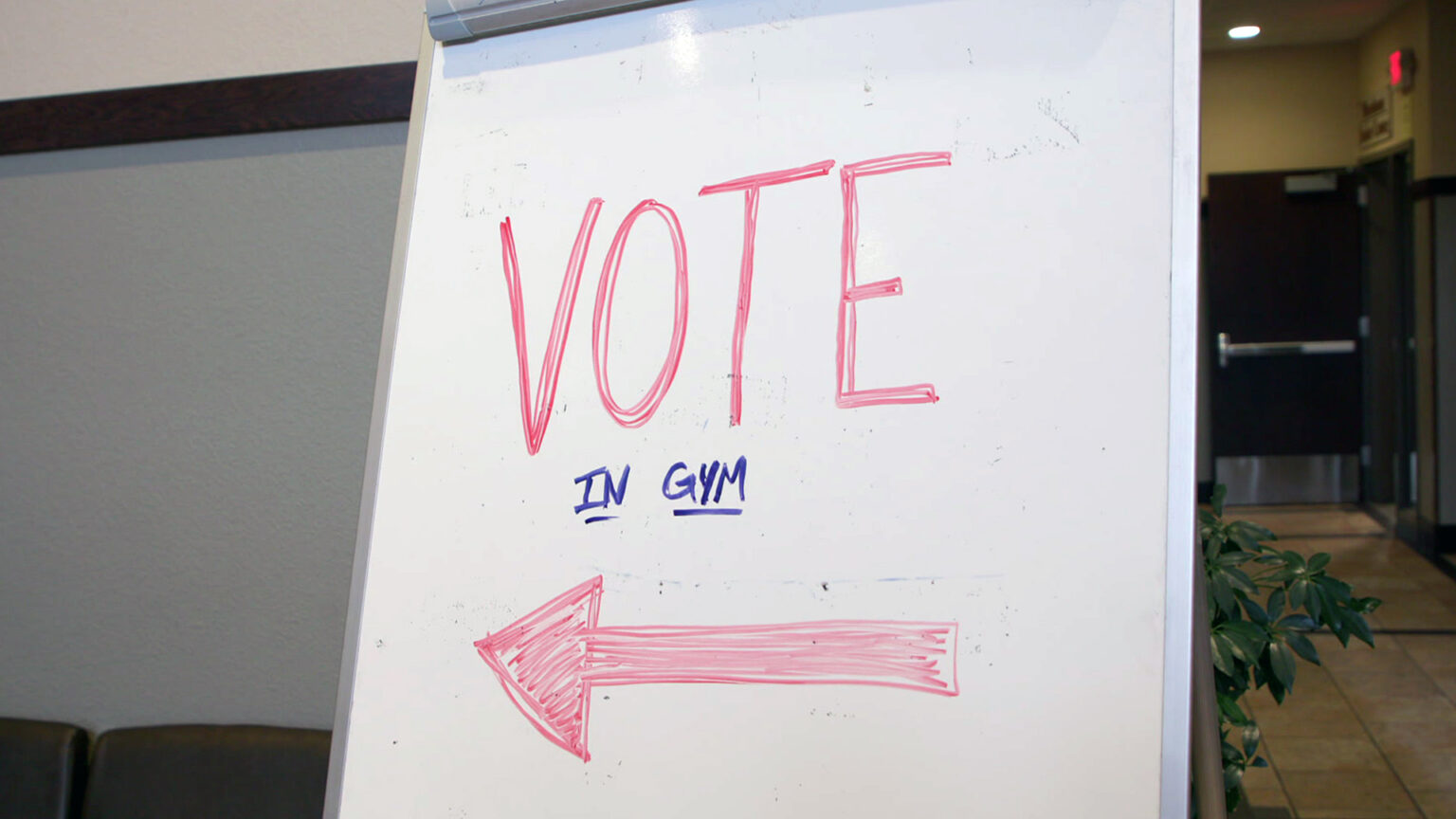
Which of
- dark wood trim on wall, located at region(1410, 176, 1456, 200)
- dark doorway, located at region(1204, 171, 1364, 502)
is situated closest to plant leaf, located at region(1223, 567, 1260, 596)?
dark wood trim on wall, located at region(1410, 176, 1456, 200)

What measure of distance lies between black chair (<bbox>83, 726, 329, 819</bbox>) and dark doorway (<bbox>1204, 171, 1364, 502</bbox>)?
5.55m

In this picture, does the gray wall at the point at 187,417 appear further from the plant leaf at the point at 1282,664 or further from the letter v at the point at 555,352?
the plant leaf at the point at 1282,664

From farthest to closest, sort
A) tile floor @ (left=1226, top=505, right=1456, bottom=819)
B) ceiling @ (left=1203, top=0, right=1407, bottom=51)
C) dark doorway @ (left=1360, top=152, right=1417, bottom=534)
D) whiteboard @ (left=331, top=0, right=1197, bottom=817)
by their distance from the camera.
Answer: dark doorway @ (left=1360, top=152, right=1417, bottom=534)
ceiling @ (left=1203, top=0, right=1407, bottom=51)
tile floor @ (left=1226, top=505, right=1456, bottom=819)
whiteboard @ (left=331, top=0, right=1197, bottom=817)

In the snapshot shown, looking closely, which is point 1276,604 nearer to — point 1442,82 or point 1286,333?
point 1442,82

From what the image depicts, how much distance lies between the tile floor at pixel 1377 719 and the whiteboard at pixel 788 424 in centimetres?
167

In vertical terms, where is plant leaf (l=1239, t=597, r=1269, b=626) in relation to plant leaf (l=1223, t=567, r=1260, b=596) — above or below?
below

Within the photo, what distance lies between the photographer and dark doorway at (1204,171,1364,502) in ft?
18.1

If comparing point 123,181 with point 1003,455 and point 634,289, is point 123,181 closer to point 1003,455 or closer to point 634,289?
point 634,289

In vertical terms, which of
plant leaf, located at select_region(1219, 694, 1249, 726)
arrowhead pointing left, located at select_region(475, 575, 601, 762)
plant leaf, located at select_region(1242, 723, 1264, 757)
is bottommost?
plant leaf, located at select_region(1242, 723, 1264, 757)

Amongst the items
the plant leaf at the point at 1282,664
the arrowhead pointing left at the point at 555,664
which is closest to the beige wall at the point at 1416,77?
the plant leaf at the point at 1282,664

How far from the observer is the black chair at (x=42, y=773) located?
1329mm

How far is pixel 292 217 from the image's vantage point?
1.31 m

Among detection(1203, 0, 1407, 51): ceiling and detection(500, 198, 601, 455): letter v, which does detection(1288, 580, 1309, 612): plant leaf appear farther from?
detection(1203, 0, 1407, 51): ceiling

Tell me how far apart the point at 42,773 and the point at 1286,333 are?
593 centimetres
